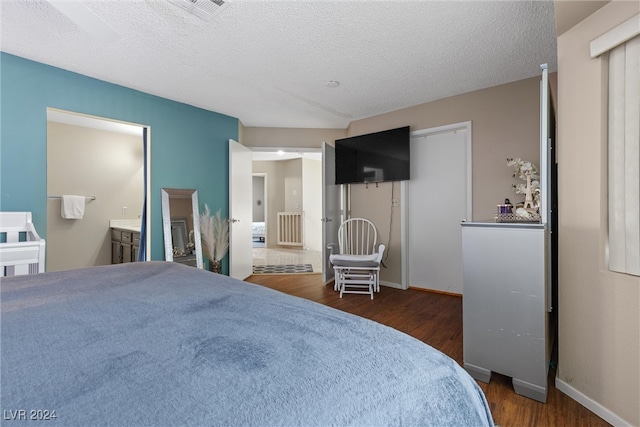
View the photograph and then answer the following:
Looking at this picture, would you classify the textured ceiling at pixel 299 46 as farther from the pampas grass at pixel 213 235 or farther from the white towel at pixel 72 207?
the white towel at pixel 72 207

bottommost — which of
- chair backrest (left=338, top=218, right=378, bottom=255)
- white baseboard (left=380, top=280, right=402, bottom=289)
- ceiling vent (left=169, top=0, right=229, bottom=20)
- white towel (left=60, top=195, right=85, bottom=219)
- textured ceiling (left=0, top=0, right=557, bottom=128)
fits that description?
white baseboard (left=380, top=280, right=402, bottom=289)

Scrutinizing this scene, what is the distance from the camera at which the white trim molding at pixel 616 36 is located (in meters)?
1.27

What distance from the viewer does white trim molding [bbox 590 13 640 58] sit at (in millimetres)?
1273

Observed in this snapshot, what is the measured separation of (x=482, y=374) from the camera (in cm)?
173

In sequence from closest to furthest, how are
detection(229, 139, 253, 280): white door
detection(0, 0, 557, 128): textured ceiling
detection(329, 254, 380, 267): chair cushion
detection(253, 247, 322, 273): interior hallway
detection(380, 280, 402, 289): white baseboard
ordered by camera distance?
detection(0, 0, 557, 128): textured ceiling, detection(329, 254, 380, 267): chair cushion, detection(380, 280, 402, 289): white baseboard, detection(229, 139, 253, 280): white door, detection(253, 247, 322, 273): interior hallway

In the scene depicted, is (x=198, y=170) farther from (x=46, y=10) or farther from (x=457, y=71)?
(x=457, y=71)

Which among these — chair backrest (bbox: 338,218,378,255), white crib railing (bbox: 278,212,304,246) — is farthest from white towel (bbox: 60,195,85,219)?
white crib railing (bbox: 278,212,304,246)

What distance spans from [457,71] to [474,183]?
120cm

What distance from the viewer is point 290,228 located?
7.34 metres

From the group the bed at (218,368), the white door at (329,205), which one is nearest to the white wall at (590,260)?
the bed at (218,368)

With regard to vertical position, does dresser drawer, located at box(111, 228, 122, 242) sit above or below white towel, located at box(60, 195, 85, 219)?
below

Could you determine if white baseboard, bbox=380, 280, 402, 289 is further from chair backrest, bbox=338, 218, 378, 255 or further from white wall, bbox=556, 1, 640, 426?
white wall, bbox=556, 1, 640, 426

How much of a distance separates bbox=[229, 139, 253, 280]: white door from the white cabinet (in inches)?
119

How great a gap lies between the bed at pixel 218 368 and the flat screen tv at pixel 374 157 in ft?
10.2
